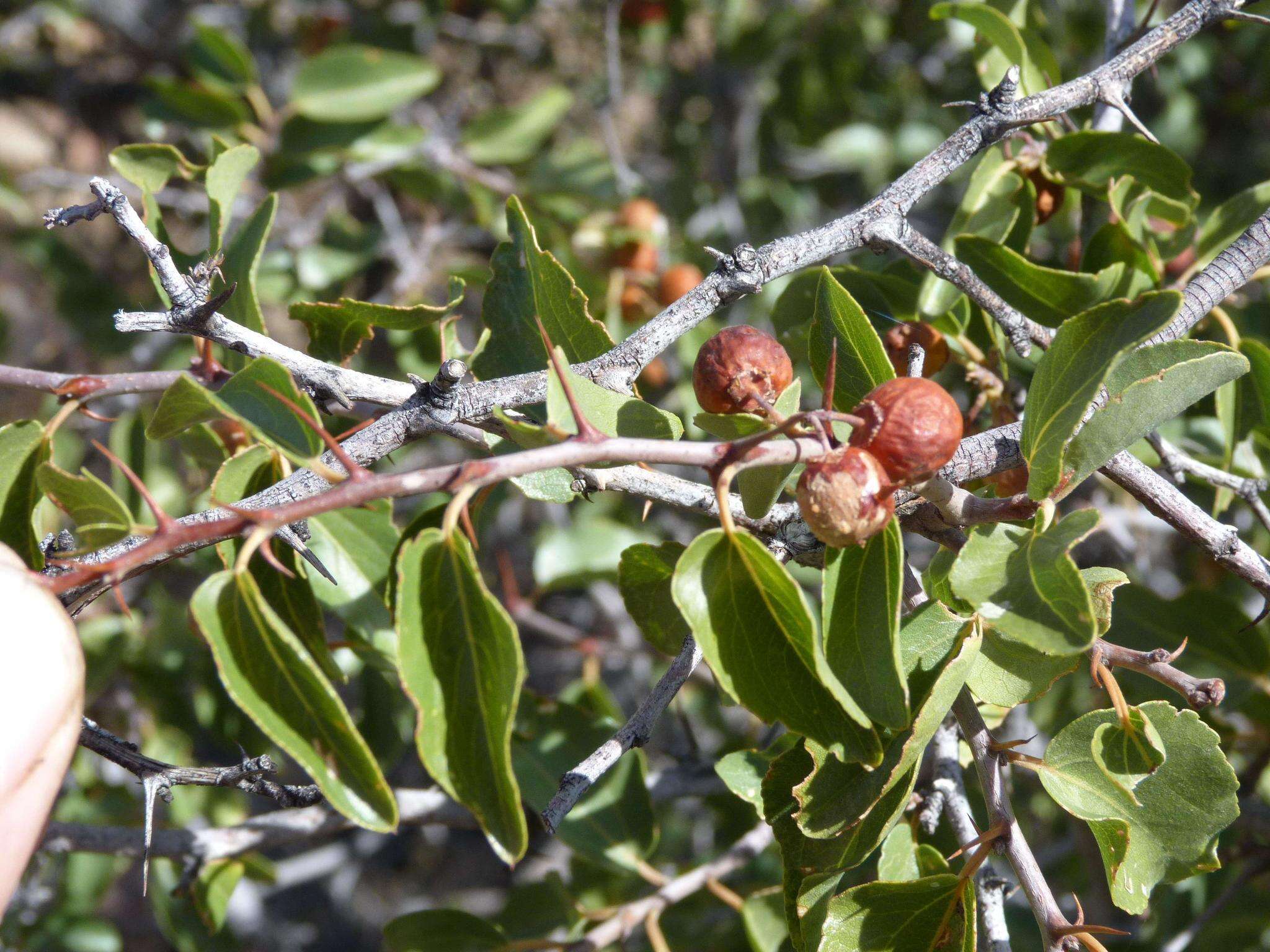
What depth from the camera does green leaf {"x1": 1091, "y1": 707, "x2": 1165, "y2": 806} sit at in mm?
1087

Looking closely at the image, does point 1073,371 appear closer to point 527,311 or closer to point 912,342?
point 912,342

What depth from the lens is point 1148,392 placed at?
0.96 metres

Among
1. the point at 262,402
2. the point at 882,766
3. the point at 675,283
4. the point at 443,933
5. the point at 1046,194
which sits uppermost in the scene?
the point at 262,402

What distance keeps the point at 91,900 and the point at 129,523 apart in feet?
6.47

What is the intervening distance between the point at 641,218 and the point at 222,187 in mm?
1321

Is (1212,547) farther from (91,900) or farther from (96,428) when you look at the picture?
(96,428)

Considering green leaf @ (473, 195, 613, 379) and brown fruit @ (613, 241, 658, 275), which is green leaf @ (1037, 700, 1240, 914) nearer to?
green leaf @ (473, 195, 613, 379)

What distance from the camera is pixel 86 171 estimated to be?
13.9 ft

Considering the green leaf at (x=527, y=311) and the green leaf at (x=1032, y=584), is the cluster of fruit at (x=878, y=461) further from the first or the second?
the green leaf at (x=527, y=311)

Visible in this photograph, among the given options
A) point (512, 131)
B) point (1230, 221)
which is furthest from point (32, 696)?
point (512, 131)

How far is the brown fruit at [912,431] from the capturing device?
3.08 ft

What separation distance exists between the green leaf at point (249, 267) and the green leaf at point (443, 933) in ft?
3.51

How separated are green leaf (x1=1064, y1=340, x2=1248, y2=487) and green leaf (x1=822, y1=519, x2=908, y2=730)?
244 millimetres

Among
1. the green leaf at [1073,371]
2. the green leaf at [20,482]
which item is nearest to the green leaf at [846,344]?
the green leaf at [1073,371]
